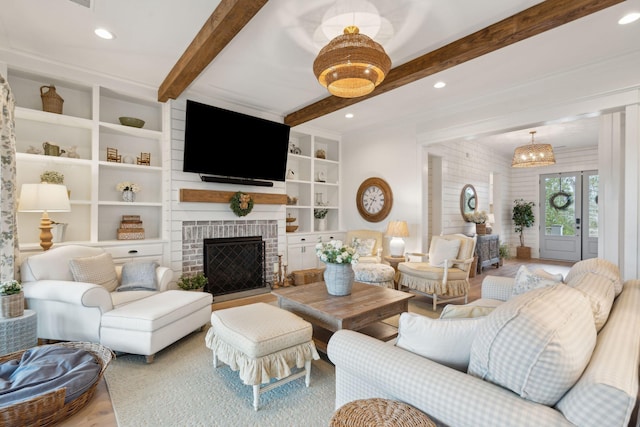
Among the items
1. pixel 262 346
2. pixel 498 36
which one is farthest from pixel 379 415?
pixel 498 36

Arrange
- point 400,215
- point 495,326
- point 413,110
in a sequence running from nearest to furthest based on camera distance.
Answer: point 495,326
point 413,110
point 400,215

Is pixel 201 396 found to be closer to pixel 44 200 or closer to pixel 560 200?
pixel 44 200

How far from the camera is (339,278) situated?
2.77 meters

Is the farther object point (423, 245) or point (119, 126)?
point (423, 245)

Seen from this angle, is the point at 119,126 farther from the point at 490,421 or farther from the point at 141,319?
the point at 490,421

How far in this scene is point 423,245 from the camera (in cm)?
491

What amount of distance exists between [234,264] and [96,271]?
1.85 metres

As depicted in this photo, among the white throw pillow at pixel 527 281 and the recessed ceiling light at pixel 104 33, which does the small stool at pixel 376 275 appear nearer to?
the white throw pillow at pixel 527 281

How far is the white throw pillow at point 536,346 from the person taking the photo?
0.94m

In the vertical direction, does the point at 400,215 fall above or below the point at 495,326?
above

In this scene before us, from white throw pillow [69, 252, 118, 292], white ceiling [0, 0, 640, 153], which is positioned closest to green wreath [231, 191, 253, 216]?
white ceiling [0, 0, 640, 153]

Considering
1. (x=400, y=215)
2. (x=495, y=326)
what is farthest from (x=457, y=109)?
(x=495, y=326)

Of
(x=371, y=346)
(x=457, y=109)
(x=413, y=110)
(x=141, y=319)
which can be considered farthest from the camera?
(x=413, y=110)

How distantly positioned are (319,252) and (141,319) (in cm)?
156
